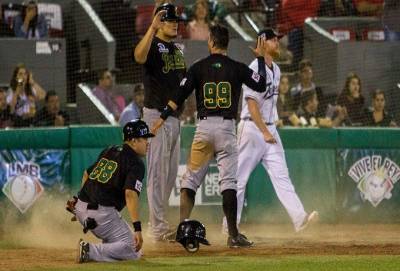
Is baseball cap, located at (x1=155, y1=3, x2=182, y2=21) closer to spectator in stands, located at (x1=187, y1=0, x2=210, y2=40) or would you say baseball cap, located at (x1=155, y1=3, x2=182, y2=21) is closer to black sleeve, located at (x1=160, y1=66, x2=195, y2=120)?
black sleeve, located at (x1=160, y1=66, x2=195, y2=120)

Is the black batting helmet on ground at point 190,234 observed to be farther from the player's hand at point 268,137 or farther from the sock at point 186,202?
the player's hand at point 268,137

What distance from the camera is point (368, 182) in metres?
14.8

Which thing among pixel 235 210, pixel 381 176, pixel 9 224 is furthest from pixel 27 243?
pixel 381 176

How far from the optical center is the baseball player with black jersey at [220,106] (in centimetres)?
1085

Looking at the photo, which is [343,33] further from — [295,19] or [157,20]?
[157,20]

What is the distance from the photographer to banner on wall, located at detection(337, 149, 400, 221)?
48.4ft

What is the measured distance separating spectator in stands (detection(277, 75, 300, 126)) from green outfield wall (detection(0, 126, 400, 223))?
143cm

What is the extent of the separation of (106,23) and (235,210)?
318 inches

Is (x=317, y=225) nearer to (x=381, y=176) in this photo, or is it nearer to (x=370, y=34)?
(x=381, y=176)

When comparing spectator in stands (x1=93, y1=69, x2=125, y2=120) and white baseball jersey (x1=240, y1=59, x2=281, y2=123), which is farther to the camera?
spectator in stands (x1=93, y1=69, x2=125, y2=120)

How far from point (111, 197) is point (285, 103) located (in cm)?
727

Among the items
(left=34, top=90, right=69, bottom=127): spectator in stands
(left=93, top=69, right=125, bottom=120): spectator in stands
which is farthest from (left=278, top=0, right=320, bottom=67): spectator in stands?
(left=34, top=90, right=69, bottom=127): spectator in stands

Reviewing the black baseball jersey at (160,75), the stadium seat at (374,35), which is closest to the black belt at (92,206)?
the black baseball jersey at (160,75)

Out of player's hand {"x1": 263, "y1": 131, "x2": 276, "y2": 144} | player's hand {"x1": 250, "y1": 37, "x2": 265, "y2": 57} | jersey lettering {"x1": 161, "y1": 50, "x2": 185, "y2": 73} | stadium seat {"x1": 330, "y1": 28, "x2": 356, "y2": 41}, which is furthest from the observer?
stadium seat {"x1": 330, "y1": 28, "x2": 356, "y2": 41}
